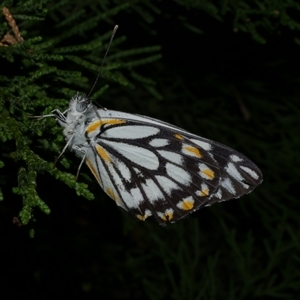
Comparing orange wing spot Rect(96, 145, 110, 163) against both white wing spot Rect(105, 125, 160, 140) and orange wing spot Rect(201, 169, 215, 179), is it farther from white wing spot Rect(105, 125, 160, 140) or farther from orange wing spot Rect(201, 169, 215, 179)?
orange wing spot Rect(201, 169, 215, 179)

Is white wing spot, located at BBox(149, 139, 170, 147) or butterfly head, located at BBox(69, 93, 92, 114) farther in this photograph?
white wing spot, located at BBox(149, 139, 170, 147)

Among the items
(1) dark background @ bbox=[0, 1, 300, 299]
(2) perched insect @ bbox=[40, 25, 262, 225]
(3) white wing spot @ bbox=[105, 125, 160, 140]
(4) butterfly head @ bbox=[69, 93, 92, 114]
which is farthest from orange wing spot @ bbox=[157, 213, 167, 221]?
(1) dark background @ bbox=[0, 1, 300, 299]

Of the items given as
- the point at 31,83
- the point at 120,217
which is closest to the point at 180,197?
the point at 31,83

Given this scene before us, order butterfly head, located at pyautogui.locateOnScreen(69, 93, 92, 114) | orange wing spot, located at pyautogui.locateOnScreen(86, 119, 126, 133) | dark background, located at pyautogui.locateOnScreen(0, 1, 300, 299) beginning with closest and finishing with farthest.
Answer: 1. butterfly head, located at pyautogui.locateOnScreen(69, 93, 92, 114)
2. orange wing spot, located at pyautogui.locateOnScreen(86, 119, 126, 133)
3. dark background, located at pyautogui.locateOnScreen(0, 1, 300, 299)

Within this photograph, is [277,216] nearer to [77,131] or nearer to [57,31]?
[57,31]

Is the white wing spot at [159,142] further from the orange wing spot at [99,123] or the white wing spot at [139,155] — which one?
the orange wing spot at [99,123]

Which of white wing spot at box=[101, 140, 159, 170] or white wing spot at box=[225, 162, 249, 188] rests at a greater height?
white wing spot at box=[101, 140, 159, 170]

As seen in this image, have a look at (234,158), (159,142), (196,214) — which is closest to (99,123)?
(159,142)

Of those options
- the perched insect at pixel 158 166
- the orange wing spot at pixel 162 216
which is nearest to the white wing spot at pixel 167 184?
the perched insect at pixel 158 166

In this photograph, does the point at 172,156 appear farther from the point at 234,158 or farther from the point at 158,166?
the point at 234,158
